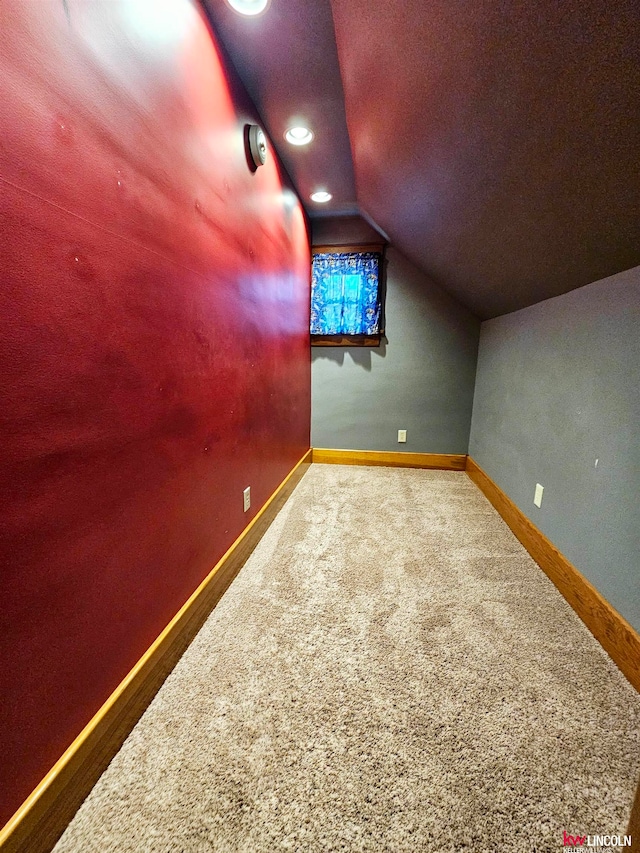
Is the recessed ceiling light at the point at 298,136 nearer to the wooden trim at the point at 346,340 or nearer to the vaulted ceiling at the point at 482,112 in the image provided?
the vaulted ceiling at the point at 482,112

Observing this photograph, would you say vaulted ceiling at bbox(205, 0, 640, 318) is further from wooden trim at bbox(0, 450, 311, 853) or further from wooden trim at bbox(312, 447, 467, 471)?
wooden trim at bbox(0, 450, 311, 853)

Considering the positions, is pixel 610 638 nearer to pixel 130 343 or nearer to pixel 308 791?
pixel 308 791

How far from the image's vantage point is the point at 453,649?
118 cm

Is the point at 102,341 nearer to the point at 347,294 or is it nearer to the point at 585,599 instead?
the point at 585,599

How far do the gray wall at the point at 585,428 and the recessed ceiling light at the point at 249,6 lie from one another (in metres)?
1.67

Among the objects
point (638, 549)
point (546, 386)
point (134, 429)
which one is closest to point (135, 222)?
point (134, 429)

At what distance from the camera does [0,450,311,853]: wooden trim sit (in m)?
0.66

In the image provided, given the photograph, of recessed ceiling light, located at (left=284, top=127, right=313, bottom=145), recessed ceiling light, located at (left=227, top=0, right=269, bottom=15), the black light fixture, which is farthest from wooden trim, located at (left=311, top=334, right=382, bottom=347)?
recessed ceiling light, located at (left=227, top=0, right=269, bottom=15)

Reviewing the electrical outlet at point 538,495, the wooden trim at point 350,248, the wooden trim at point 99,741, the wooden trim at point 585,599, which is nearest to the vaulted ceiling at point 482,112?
the wooden trim at point 350,248

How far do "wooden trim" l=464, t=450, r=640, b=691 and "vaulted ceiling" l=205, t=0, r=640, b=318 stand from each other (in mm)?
1262

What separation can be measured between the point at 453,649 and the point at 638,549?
2.36 ft

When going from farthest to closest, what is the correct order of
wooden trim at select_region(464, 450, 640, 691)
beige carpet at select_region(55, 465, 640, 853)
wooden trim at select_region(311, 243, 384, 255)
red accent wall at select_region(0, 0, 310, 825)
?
wooden trim at select_region(311, 243, 384, 255) < wooden trim at select_region(464, 450, 640, 691) < beige carpet at select_region(55, 465, 640, 853) < red accent wall at select_region(0, 0, 310, 825)

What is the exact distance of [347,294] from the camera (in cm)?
305

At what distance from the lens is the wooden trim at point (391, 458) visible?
3191mm
